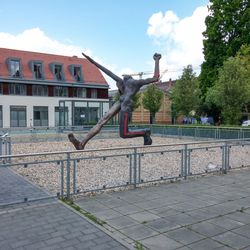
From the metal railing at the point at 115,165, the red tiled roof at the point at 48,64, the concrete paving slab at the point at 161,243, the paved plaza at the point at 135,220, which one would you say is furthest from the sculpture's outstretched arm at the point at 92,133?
the red tiled roof at the point at 48,64

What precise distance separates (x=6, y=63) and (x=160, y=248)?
120 feet

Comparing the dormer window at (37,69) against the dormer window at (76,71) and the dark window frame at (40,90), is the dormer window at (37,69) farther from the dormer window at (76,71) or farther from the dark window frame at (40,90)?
the dormer window at (76,71)

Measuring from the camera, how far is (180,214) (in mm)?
5371

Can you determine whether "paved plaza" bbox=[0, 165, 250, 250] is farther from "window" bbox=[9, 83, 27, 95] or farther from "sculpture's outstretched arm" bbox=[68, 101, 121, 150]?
"window" bbox=[9, 83, 27, 95]

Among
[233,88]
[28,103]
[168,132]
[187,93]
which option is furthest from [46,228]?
[28,103]

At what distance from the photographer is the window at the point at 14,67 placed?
36.6 m

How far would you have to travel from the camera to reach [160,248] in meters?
4.04

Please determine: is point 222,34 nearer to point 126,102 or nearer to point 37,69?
point 37,69

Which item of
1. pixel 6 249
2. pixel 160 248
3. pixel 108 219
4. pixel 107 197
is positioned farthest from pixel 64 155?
pixel 160 248

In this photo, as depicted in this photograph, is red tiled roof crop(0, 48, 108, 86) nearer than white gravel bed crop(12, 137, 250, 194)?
No

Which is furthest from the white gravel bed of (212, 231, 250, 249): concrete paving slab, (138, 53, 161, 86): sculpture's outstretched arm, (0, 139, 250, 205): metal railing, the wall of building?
the wall of building

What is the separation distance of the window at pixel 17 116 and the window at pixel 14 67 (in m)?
3.69

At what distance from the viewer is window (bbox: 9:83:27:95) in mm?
36094

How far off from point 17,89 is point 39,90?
261cm
